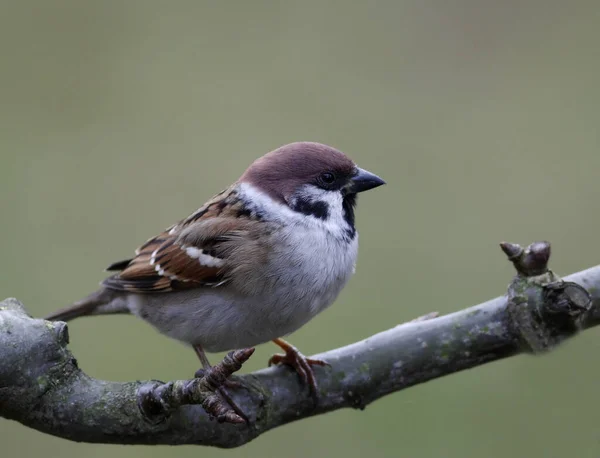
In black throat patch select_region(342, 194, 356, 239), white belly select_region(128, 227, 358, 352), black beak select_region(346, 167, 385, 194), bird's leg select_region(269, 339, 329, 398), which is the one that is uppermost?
black beak select_region(346, 167, 385, 194)

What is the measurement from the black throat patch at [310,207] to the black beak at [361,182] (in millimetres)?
101

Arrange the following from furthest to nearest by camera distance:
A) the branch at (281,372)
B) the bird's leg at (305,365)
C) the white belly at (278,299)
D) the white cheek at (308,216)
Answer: the white cheek at (308,216)
the white belly at (278,299)
the bird's leg at (305,365)
the branch at (281,372)

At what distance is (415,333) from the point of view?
2207 millimetres

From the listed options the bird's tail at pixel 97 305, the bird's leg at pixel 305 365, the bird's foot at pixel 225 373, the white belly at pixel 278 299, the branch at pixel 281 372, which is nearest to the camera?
the bird's foot at pixel 225 373

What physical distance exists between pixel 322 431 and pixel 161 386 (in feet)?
6.15

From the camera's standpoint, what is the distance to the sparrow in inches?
97.7

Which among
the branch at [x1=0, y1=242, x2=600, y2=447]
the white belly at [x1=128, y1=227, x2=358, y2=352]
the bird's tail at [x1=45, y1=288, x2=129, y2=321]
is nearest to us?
the branch at [x1=0, y1=242, x2=600, y2=447]

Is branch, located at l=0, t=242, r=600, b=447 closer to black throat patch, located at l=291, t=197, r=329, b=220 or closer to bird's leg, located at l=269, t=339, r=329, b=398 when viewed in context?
bird's leg, located at l=269, t=339, r=329, b=398

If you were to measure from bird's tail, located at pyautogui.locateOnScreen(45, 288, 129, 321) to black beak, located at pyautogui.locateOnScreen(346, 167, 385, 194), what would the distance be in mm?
936

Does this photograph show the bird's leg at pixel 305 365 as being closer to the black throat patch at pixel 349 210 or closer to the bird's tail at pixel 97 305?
the black throat patch at pixel 349 210

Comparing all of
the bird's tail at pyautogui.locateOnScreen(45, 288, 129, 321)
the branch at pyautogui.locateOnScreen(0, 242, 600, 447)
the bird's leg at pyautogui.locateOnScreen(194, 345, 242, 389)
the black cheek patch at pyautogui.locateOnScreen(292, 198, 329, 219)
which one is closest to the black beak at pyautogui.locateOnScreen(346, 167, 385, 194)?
the black cheek patch at pyautogui.locateOnScreen(292, 198, 329, 219)

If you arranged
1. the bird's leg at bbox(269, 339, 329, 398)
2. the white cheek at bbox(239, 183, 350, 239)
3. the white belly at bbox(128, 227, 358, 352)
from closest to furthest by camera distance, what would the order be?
the bird's leg at bbox(269, 339, 329, 398) < the white belly at bbox(128, 227, 358, 352) < the white cheek at bbox(239, 183, 350, 239)

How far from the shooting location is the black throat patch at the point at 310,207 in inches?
104

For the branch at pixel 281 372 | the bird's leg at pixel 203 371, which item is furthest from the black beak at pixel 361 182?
the bird's leg at pixel 203 371
